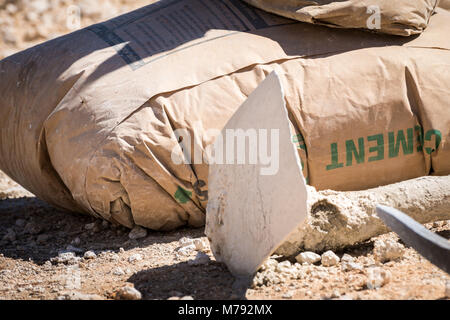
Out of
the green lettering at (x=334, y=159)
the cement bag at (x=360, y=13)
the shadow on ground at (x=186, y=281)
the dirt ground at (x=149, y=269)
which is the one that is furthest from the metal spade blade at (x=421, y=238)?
the cement bag at (x=360, y=13)

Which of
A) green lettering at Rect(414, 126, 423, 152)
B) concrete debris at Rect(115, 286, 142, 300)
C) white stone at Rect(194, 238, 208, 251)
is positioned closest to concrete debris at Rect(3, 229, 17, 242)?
white stone at Rect(194, 238, 208, 251)

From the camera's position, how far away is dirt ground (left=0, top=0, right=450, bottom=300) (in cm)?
202

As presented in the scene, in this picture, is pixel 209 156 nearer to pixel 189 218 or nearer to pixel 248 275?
pixel 189 218

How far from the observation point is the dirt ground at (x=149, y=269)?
202cm

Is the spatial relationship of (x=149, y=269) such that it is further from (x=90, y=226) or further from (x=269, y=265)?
(x=90, y=226)

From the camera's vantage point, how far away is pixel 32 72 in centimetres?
299

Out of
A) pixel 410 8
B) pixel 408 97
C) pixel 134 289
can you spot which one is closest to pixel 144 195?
pixel 134 289

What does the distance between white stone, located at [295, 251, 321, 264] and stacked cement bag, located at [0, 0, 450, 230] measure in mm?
576

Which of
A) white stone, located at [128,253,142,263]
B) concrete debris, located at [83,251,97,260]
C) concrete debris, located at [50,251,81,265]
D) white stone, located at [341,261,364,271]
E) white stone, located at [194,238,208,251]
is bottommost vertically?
concrete debris, located at [83,251,97,260]

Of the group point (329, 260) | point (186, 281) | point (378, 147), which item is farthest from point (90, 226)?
point (378, 147)

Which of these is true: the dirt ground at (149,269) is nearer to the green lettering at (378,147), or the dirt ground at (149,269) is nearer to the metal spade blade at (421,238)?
the metal spade blade at (421,238)

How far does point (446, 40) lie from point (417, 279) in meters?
1.45

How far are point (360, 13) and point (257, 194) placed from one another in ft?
4.12

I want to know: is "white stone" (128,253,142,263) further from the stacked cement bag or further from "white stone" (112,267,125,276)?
the stacked cement bag
